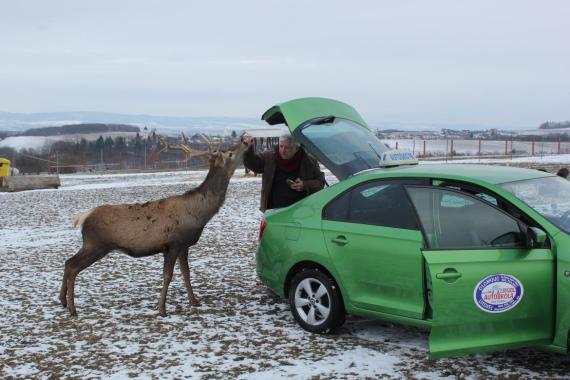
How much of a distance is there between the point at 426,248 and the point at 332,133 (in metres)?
2.79

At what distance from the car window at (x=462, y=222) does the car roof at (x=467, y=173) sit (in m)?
0.20

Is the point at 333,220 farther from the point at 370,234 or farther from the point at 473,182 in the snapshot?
the point at 473,182

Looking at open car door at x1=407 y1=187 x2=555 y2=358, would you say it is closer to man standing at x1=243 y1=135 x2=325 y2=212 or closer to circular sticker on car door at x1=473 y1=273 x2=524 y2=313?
circular sticker on car door at x1=473 y1=273 x2=524 y2=313


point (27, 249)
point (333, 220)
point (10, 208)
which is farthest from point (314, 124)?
point (10, 208)

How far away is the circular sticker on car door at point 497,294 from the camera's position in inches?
182

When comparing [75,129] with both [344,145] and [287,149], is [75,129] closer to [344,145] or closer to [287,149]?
[287,149]

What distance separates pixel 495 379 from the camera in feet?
16.4

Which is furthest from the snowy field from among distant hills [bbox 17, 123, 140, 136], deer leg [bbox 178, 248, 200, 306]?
distant hills [bbox 17, 123, 140, 136]

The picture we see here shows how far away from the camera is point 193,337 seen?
6398 millimetres

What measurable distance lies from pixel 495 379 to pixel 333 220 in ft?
6.79

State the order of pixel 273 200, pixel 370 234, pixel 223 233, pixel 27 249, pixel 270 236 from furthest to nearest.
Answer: pixel 223 233 → pixel 27 249 → pixel 273 200 → pixel 270 236 → pixel 370 234

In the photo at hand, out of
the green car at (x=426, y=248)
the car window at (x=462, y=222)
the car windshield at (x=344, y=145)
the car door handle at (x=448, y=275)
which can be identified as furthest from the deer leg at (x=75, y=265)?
the car door handle at (x=448, y=275)

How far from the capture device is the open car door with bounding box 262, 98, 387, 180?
7.27 metres

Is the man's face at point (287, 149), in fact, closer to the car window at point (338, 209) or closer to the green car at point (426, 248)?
the green car at point (426, 248)
